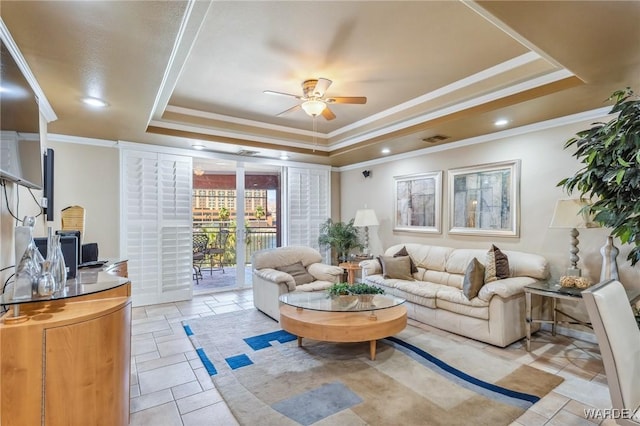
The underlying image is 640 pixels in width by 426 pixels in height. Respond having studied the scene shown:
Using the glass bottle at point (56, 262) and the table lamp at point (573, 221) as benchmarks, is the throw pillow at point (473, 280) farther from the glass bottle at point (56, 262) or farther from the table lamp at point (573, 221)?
the glass bottle at point (56, 262)

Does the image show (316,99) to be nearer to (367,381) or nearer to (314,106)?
(314,106)

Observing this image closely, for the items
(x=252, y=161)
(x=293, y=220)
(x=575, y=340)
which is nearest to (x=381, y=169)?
(x=293, y=220)

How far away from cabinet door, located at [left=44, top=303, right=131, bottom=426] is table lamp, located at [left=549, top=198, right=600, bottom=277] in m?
3.89

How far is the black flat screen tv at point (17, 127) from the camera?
1703 millimetres

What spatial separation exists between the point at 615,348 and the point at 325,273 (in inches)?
135

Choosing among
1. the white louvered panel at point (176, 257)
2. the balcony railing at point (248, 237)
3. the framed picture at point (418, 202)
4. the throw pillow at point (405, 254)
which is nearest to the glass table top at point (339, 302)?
the throw pillow at point (405, 254)

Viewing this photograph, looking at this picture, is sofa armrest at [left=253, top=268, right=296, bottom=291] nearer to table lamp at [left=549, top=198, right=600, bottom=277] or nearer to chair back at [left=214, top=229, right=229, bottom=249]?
table lamp at [left=549, top=198, right=600, bottom=277]

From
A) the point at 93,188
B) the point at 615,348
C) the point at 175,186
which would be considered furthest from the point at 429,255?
the point at 93,188

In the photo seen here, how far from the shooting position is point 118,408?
1.84m

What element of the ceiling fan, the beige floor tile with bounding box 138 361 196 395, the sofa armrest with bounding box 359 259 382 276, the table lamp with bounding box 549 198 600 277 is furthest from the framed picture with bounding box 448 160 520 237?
the beige floor tile with bounding box 138 361 196 395

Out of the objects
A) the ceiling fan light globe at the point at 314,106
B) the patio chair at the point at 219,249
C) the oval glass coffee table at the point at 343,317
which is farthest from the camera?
the patio chair at the point at 219,249

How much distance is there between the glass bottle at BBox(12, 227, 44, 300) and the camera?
1.69 m

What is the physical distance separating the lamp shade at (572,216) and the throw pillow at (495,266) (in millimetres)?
672

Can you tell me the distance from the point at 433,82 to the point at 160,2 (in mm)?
2763
